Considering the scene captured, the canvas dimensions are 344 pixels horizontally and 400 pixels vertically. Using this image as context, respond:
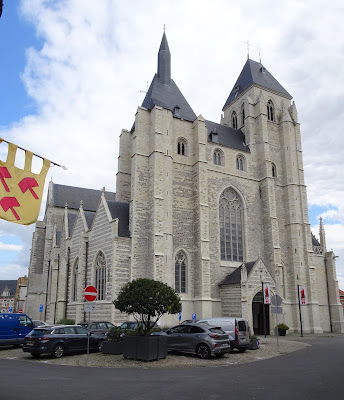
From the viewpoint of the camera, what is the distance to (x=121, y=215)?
28922mm

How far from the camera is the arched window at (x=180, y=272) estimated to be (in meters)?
28.2

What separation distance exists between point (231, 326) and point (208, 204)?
51.9 ft

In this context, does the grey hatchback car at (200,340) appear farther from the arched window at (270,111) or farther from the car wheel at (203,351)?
the arched window at (270,111)

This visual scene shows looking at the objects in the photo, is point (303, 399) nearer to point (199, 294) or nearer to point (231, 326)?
point (231, 326)

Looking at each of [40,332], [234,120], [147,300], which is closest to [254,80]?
[234,120]

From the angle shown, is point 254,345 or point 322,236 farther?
point 322,236

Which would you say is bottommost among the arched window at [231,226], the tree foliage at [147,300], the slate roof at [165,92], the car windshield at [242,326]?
the car windshield at [242,326]

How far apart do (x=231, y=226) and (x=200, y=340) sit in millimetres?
18714

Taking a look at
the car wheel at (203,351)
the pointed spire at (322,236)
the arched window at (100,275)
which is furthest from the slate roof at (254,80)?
the car wheel at (203,351)

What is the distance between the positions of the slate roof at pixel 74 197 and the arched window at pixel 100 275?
51.5ft

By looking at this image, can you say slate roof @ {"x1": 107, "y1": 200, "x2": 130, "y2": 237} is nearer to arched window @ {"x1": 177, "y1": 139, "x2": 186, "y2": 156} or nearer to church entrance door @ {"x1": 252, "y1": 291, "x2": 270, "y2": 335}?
arched window @ {"x1": 177, "y1": 139, "x2": 186, "y2": 156}

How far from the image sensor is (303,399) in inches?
281

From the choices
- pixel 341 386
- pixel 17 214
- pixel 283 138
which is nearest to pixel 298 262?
pixel 283 138

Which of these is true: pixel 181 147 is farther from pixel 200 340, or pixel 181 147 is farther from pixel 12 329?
pixel 200 340
